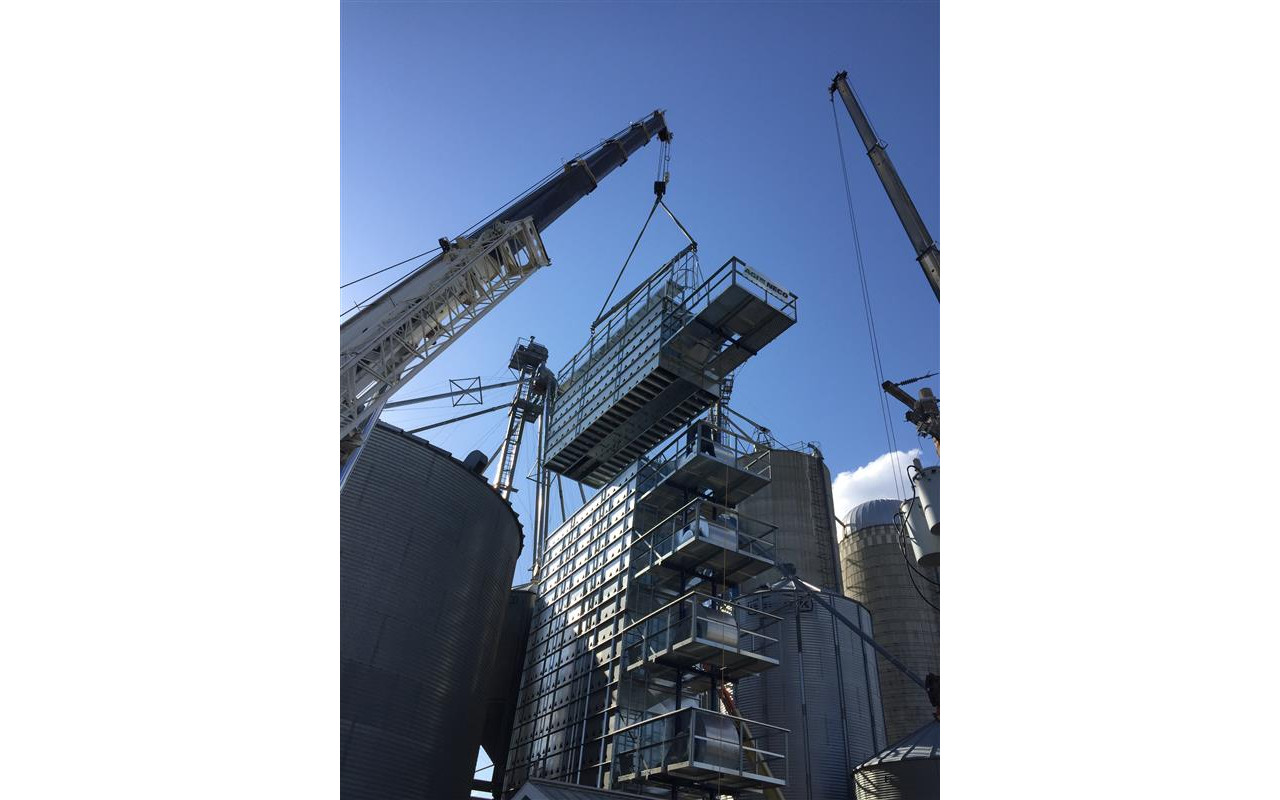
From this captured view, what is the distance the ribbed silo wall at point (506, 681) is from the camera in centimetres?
2900

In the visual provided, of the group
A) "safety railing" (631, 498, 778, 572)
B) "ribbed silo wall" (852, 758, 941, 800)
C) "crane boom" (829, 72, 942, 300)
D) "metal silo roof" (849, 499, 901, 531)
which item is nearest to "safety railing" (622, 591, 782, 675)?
"safety railing" (631, 498, 778, 572)

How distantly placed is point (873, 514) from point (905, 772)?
24.5 meters

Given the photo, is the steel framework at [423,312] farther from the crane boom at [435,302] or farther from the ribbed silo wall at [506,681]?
the ribbed silo wall at [506,681]

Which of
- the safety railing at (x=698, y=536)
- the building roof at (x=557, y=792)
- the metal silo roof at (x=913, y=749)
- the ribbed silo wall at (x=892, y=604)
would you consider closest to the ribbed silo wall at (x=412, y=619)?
the building roof at (x=557, y=792)

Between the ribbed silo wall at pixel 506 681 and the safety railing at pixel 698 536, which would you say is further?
the ribbed silo wall at pixel 506 681

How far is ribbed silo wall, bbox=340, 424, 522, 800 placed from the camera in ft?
68.3

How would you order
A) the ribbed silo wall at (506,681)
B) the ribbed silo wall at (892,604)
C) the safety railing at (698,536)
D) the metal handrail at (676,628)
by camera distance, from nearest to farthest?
the metal handrail at (676,628), the safety railing at (698,536), the ribbed silo wall at (506,681), the ribbed silo wall at (892,604)

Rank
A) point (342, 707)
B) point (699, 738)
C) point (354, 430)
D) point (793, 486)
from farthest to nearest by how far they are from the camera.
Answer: point (793, 486) → point (342, 707) → point (699, 738) → point (354, 430)

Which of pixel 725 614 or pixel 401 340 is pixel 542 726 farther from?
pixel 401 340

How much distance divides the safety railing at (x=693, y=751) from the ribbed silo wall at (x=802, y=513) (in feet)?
64.9

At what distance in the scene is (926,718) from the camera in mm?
40406

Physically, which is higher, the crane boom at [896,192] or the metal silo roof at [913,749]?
the crane boom at [896,192]

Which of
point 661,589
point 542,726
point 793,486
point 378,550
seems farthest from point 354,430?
point 793,486

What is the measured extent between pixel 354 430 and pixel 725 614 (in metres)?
11.4
